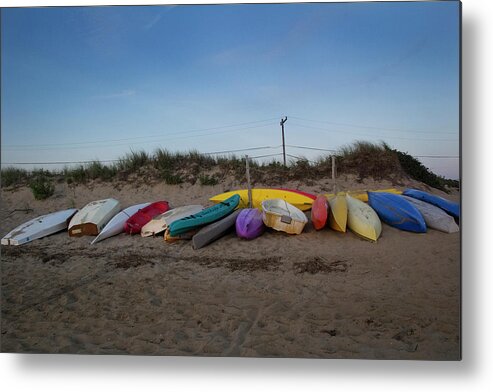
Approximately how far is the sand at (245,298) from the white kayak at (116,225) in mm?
476

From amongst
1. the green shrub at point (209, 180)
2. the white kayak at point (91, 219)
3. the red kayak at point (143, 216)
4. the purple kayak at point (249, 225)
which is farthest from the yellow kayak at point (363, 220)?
the white kayak at point (91, 219)

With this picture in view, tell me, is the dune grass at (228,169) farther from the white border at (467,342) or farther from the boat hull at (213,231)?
the boat hull at (213,231)

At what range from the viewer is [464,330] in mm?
2408

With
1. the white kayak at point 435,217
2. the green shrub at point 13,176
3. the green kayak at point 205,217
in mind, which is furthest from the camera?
the green kayak at point 205,217

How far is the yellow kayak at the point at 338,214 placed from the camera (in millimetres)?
3676

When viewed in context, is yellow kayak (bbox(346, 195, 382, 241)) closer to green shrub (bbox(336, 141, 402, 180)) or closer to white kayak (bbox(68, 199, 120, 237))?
green shrub (bbox(336, 141, 402, 180))

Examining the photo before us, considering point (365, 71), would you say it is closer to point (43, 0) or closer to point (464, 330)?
point (464, 330)

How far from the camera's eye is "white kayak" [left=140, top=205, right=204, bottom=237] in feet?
13.7

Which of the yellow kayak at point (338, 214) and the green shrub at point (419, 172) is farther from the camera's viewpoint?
the yellow kayak at point (338, 214)

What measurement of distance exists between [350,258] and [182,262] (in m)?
1.46

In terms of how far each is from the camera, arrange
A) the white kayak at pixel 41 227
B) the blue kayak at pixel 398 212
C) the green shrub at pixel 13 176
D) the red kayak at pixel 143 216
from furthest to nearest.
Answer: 1. the red kayak at pixel 143 216
2. the blue kayak at pixel 398 212
3. the white kayak at pixel 41 227
4. the green shrub at pixel 13 176

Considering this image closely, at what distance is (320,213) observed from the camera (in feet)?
12.7

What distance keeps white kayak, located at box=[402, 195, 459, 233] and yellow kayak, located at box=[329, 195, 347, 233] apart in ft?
2.02

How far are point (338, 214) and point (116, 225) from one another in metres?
2.41
